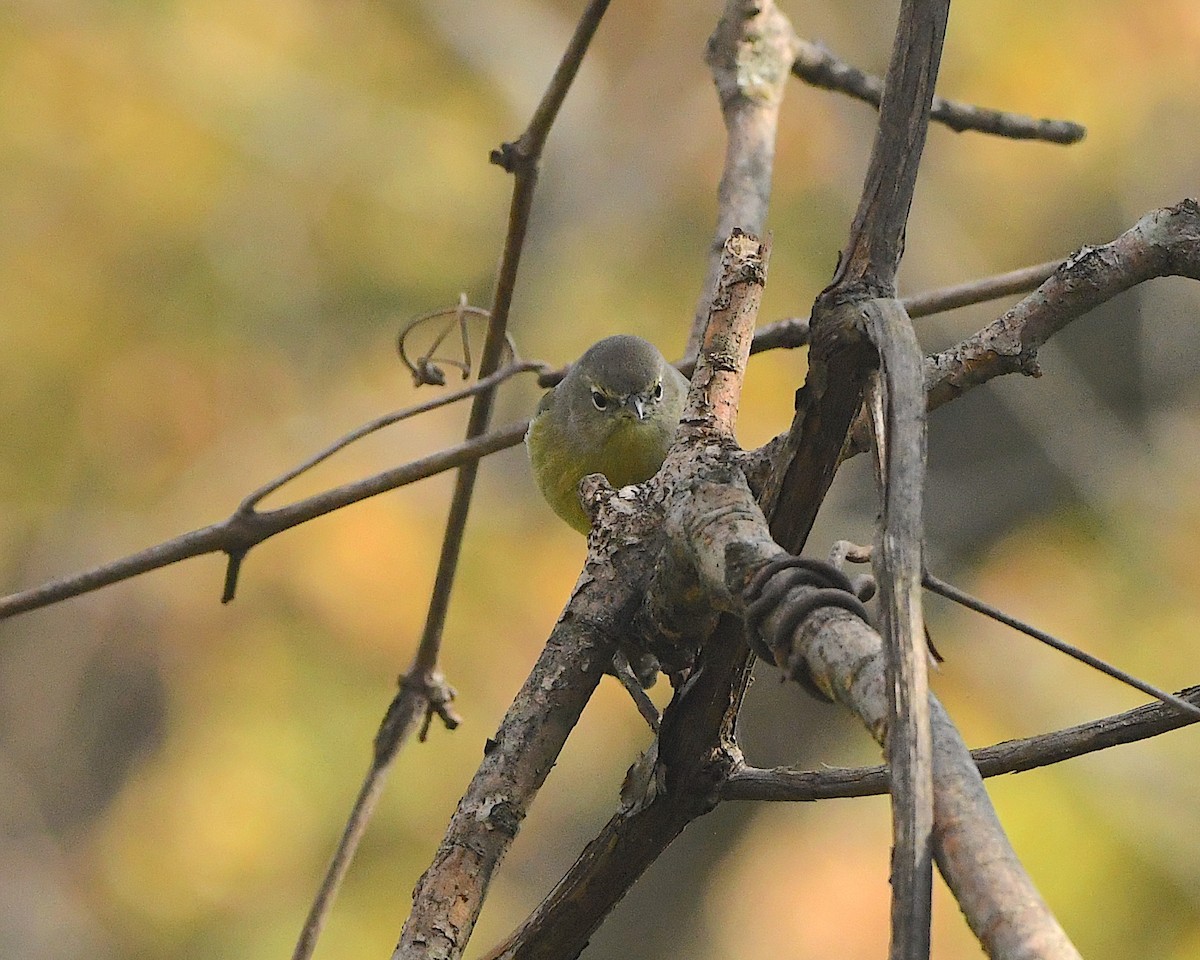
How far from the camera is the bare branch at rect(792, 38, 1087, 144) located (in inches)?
137

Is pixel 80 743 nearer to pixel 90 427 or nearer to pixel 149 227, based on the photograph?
pixel 90 427

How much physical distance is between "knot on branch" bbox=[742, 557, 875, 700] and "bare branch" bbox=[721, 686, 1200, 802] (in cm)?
43

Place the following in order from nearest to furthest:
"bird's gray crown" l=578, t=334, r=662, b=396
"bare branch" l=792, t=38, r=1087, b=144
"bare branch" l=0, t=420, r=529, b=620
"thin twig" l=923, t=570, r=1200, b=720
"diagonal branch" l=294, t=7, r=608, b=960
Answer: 1. "thin twig" l=923, t=570, r=1200, b=720
2. "bare branch" l=0, t=420, r=529, b=620
3. "diagonal branch" l=294, t=7, r=608, b=960
4. "bare branch" l=792, t=38, r=1087, b=144
5. "bird's gray crown" l=578, t=334, r=662, b=396

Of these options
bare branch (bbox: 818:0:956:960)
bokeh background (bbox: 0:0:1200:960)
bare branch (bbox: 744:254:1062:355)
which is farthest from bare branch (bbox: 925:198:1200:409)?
bokeh background (bbox: 0:0:1200:960)

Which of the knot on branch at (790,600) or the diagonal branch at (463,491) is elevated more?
the diagonal branch at (463,491)

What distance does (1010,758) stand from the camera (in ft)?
5.50

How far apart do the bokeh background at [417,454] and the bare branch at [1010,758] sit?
209 inches

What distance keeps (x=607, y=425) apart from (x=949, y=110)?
4.18 feet

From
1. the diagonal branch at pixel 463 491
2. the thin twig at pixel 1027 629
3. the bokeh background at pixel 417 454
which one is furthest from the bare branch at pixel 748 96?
the bokeh background at pixel 417 454

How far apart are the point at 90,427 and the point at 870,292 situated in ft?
28.9

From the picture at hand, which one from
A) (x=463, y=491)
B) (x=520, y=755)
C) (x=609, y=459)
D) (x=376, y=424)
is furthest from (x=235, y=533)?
(x=609, y=459)

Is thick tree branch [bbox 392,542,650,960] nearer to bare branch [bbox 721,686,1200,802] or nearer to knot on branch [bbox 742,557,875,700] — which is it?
bare branch [bbox 721,686,1200,802]

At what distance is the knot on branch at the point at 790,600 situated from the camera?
1144mm

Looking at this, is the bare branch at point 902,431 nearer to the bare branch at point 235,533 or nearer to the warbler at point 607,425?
the bare branch at point 235,533
